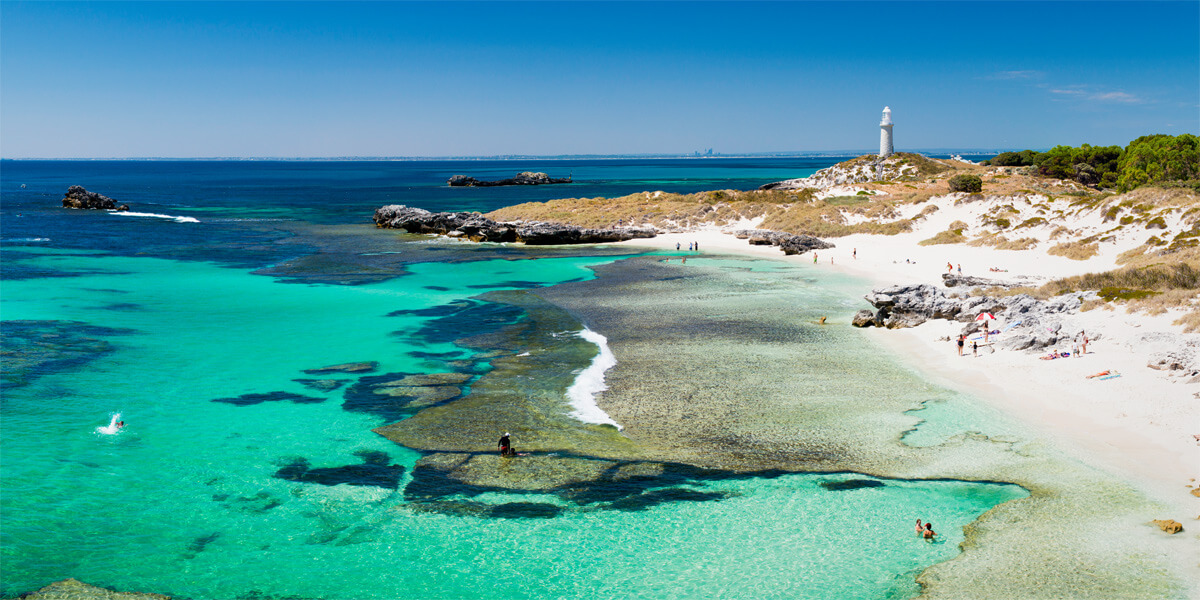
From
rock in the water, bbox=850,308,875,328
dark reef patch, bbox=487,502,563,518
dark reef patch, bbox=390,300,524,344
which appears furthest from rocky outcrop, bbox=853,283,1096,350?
dark reef patch, bbox=487,502,563,518

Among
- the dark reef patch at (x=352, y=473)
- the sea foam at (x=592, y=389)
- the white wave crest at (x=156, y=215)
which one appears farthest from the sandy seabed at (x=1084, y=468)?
the white wave crest at (x=156, y=215)

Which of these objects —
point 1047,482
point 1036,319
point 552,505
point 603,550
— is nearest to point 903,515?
point 1047,482

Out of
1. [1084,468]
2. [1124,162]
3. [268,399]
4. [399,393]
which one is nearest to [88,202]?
[268,399]

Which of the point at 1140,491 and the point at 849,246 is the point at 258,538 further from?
the point at 849,246

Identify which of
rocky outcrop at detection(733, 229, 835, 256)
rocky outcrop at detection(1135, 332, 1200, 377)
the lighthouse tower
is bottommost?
rocky outcrop at detection(1135, 332, 1200, 377)

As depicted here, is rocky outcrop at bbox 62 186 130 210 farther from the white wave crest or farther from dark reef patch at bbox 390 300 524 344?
dark reef patch at bbox 390 300 524 344
